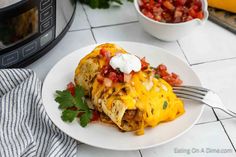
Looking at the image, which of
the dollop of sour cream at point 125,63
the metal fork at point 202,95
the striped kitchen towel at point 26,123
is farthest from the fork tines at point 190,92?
the striped kitchen towel at point 26,123

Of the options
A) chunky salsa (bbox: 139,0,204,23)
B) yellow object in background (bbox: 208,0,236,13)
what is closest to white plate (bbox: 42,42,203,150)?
chunky salsa (bbox: 139,0,204,23)

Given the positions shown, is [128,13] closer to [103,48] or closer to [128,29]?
[128,29]

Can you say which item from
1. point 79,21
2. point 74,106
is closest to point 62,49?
point 79,21

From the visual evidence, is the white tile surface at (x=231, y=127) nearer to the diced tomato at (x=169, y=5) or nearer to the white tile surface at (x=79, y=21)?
the diced tomato at (x=169, y=5)

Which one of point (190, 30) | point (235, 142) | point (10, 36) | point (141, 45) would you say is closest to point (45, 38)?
point (10, 36)

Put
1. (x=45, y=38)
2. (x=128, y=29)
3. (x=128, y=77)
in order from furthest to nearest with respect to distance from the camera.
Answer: (x=128, y=29) < (x=45, y=38) < (x=128, y=77)

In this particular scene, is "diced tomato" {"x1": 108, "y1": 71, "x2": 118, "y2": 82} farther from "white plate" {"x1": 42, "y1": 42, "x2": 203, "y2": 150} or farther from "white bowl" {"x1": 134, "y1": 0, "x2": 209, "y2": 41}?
"white bowl" {"x1": 134, "y1": 0, "x2": 209, "y2": 41}

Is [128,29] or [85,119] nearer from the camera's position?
[85,119]
